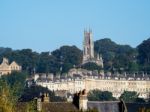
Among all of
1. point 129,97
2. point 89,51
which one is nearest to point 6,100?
point 129,97

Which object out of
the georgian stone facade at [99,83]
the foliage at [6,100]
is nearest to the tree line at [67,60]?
the georgian stone facade at [99,83]

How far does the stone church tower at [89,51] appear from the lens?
159 meters

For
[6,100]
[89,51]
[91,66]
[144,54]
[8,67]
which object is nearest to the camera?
[6,100]

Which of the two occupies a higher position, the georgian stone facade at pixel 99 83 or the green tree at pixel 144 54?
the green tree at pixel 144 54

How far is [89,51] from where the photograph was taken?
543ft

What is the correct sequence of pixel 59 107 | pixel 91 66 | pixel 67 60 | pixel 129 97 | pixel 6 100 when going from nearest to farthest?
pixel 6 100 → pixel 59 107 → pixel 129 97 → pixel 91 66 → pixel 67 60

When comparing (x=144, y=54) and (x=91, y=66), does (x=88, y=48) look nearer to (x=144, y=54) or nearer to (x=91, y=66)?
(x=144, y=54)

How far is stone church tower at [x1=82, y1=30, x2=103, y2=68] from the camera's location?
15900cm

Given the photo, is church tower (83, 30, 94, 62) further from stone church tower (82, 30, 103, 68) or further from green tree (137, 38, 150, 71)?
green tree (137, 38, 150, 71)

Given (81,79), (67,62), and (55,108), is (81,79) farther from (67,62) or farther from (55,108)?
(55,108)

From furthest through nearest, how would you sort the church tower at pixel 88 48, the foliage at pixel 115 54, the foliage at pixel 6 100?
1. the church tower at pixel 88 48
2. the foliage at pixel 115 54
3. the foliage at pixel 6 100

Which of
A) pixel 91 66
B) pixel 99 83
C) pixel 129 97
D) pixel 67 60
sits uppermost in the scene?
pixel 67 60

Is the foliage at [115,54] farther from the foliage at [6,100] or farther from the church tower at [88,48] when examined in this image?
the foliage at [6,100]

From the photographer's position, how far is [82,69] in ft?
488
